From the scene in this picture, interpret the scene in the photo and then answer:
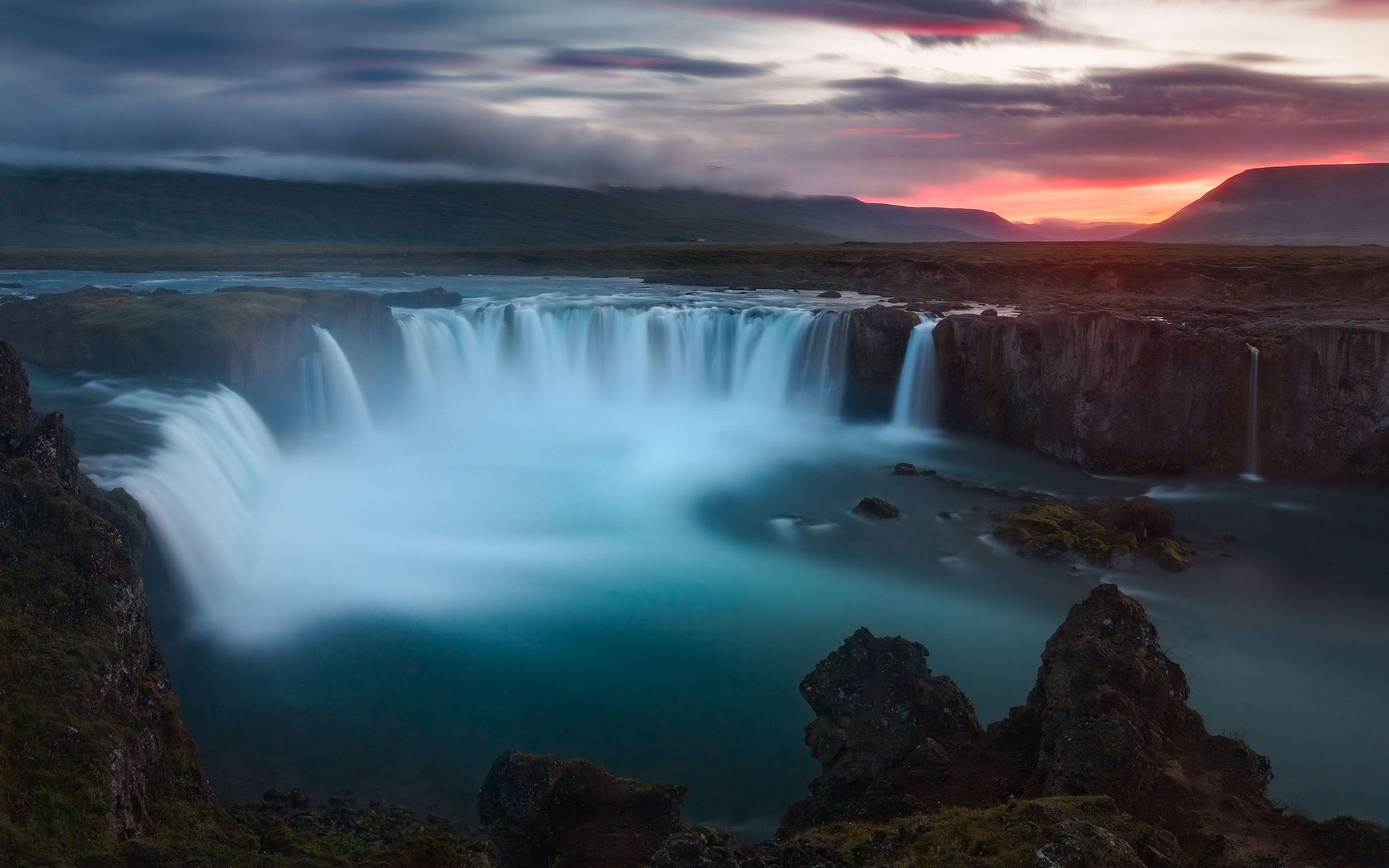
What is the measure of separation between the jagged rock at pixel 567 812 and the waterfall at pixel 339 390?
21336mm

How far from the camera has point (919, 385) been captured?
31734mm

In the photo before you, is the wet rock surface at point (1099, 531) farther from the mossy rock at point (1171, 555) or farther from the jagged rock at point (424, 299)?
the jagged rock at point (424, 299)

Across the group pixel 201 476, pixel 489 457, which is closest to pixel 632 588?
pixel 201 476

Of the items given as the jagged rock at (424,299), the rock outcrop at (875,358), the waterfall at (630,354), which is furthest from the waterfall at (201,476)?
the rock outcrop at (875,358)

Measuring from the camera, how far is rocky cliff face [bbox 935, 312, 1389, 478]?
24.8 meters

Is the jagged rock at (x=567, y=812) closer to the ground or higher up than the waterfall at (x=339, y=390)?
closer to the ground

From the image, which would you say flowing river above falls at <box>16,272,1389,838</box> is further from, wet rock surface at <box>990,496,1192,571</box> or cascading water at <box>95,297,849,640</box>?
wet rock surface at <box>990,496,1192,571</box>

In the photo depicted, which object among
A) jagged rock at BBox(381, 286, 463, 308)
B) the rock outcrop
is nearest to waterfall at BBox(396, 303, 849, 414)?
the rock outcrop

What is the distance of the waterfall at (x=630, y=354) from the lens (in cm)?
3459

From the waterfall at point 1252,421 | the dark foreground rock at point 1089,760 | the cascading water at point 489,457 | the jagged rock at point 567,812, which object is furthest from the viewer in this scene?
the waterfall at point 1252,421

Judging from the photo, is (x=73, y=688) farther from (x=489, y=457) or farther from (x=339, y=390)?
(x=339, y=390)

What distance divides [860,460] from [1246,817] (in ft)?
69.3

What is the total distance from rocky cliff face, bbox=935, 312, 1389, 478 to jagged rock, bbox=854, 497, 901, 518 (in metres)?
7.00

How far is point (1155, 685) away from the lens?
9086mm
